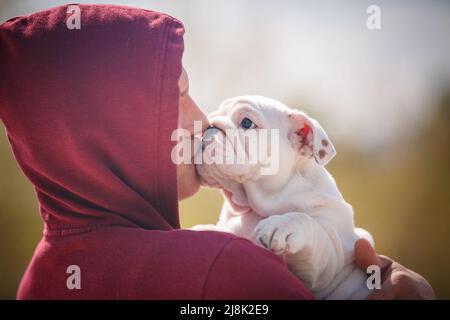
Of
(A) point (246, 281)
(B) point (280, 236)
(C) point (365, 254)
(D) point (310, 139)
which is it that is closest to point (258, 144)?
(D) point (310, 139)

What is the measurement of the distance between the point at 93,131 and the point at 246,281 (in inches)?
28.4

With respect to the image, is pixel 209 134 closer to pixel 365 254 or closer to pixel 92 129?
pixel 92 129

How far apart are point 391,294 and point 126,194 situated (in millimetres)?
1053

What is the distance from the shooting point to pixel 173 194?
2000mm

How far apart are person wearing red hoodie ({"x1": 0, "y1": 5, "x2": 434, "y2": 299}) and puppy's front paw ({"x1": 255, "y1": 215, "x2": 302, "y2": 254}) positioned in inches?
6.2

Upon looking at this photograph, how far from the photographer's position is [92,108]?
186cm

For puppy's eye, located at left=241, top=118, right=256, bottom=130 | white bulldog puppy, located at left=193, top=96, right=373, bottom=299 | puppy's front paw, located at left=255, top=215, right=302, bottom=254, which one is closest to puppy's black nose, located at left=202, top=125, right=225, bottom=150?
white bulldog puppy, located at left=193, top=96, right=373, bottom=299

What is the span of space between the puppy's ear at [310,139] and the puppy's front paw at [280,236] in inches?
16.1

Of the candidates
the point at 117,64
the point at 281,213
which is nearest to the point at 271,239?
the point at 281,213

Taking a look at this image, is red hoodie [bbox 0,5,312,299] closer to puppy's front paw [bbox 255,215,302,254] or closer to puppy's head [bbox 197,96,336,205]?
puppy's front paw [bbox 255,215,302,254]

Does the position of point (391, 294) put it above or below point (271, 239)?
below

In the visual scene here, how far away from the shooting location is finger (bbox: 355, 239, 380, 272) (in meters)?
2.20

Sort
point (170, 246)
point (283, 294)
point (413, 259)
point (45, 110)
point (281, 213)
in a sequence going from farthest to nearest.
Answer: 1. point (413, 259)
2. point (281, 213)
3. point (45, 110)
4. point (170, 246)
5. point (283, 294)
